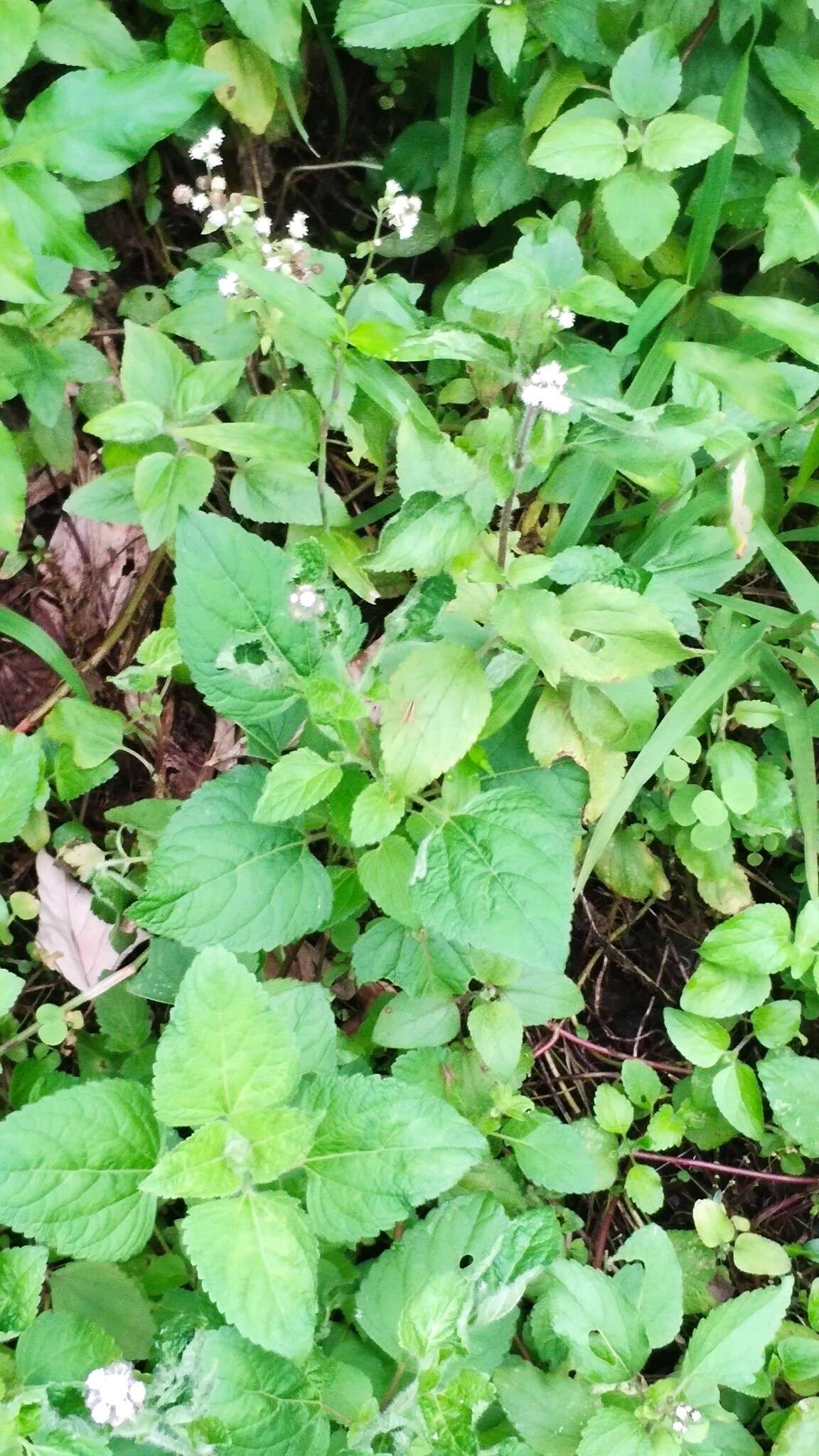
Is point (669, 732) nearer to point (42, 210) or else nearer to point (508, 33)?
point (508, 33)

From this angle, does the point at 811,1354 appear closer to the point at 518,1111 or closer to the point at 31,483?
the point at 518,1111

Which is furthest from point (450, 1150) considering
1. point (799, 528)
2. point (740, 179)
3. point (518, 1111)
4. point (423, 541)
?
point (740, 179)

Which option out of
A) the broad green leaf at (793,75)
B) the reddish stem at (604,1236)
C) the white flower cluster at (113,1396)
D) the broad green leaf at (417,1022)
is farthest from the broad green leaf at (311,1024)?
the broad green leaf at (793,75)

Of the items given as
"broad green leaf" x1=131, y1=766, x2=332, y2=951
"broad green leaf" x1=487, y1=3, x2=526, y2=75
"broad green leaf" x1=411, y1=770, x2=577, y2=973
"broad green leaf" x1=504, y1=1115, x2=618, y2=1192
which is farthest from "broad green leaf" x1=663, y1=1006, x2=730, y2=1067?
"broad green leaf" x1=487, y1=3, x2=526, y2=75

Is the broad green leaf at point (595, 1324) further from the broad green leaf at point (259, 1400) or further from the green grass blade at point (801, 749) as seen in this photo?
the green grass blade at point (801, 749)

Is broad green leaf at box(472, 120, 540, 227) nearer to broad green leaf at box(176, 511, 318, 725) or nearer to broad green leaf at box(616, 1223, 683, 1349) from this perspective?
broad green leaf at box(176, 511, 318, 725)

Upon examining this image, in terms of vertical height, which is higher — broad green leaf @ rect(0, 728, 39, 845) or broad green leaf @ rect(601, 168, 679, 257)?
broad green leaf @ rect(601, 168, 679, 257)
